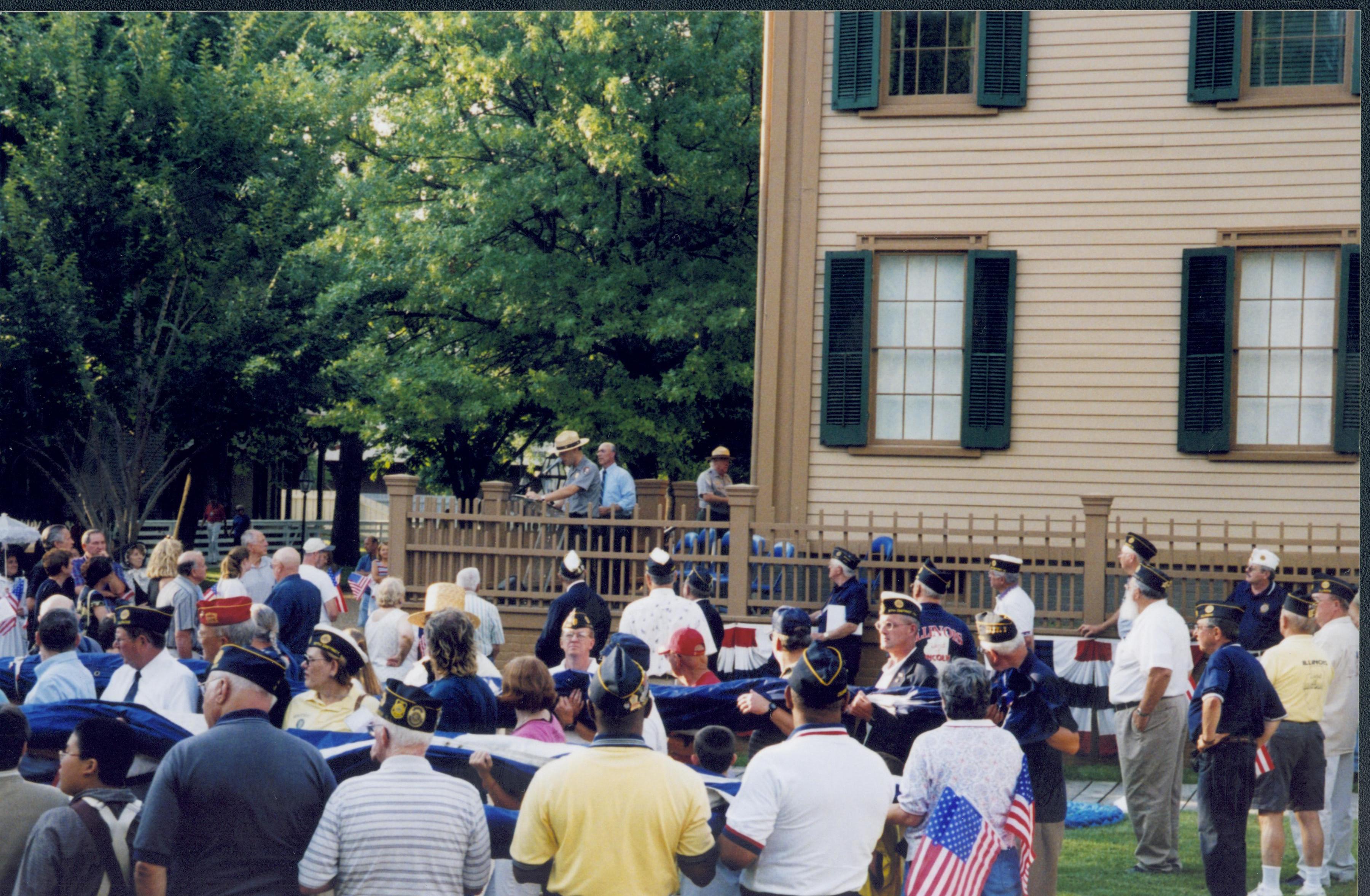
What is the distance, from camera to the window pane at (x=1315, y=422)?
13.5 m

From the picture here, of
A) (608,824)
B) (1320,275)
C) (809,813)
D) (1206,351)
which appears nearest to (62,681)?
(608,824)

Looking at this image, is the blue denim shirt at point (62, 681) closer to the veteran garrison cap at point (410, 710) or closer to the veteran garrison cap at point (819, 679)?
the veteran garrison cap at point (410, 710)

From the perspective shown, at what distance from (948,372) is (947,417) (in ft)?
1.47

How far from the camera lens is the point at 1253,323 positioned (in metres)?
13.7

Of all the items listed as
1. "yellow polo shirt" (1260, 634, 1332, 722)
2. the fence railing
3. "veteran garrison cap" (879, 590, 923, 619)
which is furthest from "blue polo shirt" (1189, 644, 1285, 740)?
the fence railing

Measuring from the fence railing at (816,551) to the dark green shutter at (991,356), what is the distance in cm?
89

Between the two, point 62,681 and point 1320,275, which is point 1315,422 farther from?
point 62,681

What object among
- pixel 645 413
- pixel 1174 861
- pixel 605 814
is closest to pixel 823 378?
pixel 1174 861

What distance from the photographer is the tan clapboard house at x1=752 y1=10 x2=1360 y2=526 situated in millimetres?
13531

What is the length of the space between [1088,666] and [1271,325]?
4.24 m

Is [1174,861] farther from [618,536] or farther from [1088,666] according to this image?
[618,536]

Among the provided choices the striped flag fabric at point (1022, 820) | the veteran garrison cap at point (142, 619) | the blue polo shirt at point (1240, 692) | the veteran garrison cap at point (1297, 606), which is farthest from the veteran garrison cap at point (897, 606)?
the veteran garrison cap at point (142, 619)

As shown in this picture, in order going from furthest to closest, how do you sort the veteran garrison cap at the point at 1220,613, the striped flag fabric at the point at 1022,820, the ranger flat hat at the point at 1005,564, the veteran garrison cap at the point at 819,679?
the ranger flat hat at the point at 1005,564 < the veteran garrison cap at the point at 1220,613 < the striped flag fabric at the point at 1022,820 < the veteran garrison cap at the point at 819,679

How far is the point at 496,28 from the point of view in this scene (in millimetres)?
22641
